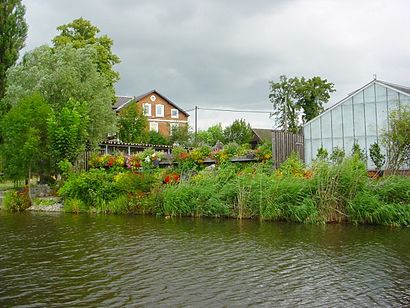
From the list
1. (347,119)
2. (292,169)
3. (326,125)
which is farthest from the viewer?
(326,125)

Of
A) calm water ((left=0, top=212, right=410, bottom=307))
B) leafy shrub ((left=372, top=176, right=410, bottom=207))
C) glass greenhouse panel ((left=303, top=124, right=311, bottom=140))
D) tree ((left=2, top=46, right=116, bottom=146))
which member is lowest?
calm water ((left=0, top=212, right=410, bottom=307))

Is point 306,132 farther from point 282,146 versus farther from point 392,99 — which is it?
point 282,146

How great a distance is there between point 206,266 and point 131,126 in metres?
33.5

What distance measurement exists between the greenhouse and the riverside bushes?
6761 millimetres

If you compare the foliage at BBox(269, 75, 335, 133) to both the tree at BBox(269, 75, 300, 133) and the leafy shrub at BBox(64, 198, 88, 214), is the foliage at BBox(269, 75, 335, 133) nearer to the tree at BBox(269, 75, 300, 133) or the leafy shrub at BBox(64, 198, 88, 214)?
the tree at BBox(269, 75, 300, 133)

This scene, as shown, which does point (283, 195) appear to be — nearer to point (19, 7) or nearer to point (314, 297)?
point (314, 297)

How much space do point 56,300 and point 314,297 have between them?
3.74 m

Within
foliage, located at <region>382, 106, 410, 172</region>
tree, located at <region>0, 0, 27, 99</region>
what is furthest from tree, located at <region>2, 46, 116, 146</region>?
foliage, located at <region>382, 106, 410, 172</region>

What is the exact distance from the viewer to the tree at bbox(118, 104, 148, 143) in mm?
40375

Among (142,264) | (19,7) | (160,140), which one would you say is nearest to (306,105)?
(160,140)

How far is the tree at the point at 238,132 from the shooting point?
49188 millimetres

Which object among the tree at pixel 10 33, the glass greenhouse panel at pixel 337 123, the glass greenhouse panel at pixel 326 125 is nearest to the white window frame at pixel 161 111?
the tree at pixel 10 33

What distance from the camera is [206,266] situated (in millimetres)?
8281

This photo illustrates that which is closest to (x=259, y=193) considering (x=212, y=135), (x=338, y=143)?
(x=338, y=143)
